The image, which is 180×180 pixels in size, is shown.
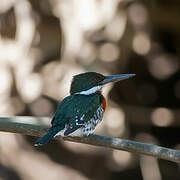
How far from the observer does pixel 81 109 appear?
3734 mm

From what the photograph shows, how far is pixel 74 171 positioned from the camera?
6008 millimetres

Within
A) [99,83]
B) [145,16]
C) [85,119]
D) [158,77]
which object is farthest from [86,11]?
[85,119]

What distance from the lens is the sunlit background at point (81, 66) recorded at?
567cm

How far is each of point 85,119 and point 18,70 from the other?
2.31m

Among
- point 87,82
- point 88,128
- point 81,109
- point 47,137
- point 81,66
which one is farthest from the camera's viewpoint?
point 81,66

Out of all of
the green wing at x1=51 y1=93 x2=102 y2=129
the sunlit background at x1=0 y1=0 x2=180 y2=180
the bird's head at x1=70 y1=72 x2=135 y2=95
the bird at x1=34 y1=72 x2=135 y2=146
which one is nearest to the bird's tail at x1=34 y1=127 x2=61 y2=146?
the bird at x1=34 y1=72 x2=135 y2=146

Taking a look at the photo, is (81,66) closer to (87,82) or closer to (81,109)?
(87,82)

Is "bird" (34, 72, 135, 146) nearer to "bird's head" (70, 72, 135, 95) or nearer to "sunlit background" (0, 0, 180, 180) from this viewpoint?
"bird's head" (70, 72, 135, 95)

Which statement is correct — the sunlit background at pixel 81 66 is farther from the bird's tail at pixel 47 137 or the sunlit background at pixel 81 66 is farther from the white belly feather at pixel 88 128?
the bird's tail at pixel 47 137

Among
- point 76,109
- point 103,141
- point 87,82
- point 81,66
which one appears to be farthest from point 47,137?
point 81,66

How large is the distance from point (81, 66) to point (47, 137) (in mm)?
2427

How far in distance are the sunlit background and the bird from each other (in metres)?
1.72

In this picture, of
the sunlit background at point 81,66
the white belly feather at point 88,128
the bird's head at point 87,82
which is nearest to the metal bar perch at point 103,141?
the white belly feather at point 88,128

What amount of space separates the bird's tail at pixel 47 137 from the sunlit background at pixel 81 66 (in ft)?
7.57
